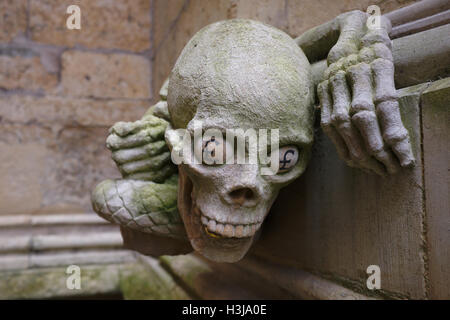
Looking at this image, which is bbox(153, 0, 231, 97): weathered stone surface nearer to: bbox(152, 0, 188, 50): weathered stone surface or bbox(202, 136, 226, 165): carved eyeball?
bbox(152, 0, 188, 50): weathered stone surface

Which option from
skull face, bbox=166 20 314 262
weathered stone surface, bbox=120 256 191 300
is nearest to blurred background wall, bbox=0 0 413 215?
weathered stone surface, bbox=120 256 191 300

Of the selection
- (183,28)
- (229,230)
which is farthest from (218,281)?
(183,28)

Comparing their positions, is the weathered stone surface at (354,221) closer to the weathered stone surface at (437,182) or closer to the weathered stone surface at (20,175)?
the weathered stone surface at (437,182)

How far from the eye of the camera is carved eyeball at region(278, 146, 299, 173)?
71 cm

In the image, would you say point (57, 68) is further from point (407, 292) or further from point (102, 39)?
point (407, 292)

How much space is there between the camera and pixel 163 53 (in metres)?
1.80

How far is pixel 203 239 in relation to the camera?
2.63 ft

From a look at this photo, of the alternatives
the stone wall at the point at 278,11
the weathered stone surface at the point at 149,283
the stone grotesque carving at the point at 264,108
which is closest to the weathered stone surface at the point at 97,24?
the stone wall at the point at 278,11

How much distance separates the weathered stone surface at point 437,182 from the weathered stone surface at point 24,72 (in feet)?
5.58

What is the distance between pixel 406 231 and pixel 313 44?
447 mm

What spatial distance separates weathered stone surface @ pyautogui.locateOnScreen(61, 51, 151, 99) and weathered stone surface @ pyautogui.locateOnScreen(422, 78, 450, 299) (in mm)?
1547

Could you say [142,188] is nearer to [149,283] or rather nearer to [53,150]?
[149,283]

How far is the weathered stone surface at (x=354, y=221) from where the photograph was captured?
2.24 feet

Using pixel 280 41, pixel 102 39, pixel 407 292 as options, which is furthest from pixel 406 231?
pixel 102 39
